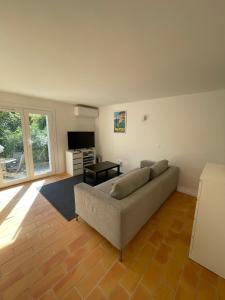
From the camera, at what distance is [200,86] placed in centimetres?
227

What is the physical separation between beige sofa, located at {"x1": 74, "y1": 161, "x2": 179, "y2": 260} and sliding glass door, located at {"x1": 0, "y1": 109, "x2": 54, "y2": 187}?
235cm

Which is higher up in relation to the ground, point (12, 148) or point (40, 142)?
point (40, 142)

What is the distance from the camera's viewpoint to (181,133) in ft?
9.49

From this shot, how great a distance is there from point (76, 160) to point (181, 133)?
9.72 ft

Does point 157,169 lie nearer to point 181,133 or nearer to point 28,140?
point 181,133

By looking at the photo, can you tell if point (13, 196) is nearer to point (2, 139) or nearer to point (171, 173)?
point (2, 139)

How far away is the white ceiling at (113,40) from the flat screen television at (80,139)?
2138 mm

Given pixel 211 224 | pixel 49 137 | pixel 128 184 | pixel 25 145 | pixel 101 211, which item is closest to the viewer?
pixel 211 224

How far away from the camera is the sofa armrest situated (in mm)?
1411

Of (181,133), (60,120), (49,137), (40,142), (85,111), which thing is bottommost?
(40,142)

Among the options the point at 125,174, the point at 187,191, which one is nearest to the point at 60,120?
the point at 125,174

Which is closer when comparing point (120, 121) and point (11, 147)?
point (11, 147)

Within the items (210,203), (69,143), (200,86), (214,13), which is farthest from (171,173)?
(69,143)

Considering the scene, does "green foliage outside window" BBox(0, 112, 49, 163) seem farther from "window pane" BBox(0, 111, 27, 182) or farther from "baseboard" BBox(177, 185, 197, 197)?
"baseboard" BBox(177, 185, 197, 197)
